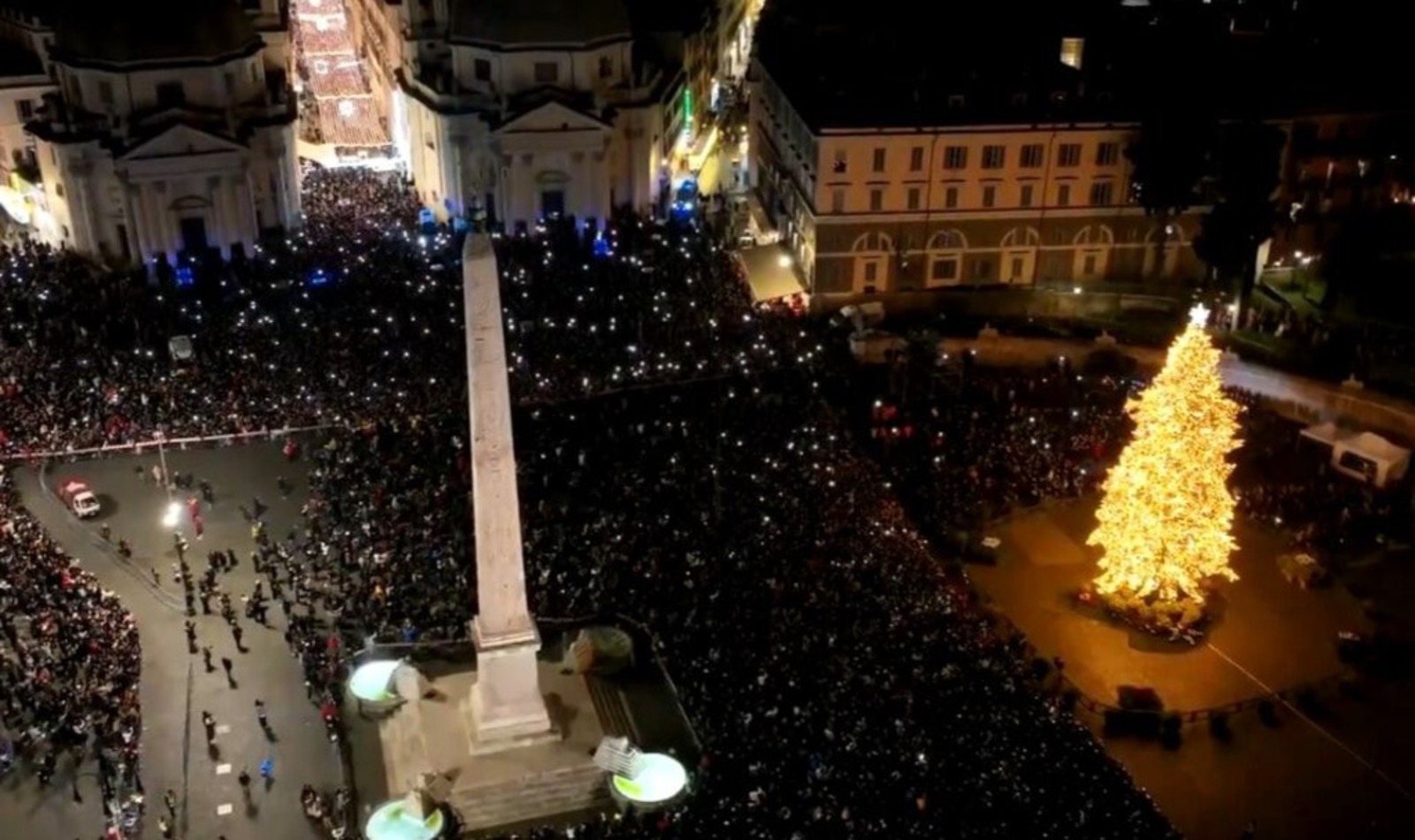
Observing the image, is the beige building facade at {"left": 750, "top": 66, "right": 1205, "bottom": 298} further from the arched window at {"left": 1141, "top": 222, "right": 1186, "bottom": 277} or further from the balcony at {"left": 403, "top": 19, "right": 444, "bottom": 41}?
the balcony at {"left": 403, "top": 19, "right": 444, "bottom": 41}

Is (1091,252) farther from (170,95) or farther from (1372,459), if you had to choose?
(170,95)

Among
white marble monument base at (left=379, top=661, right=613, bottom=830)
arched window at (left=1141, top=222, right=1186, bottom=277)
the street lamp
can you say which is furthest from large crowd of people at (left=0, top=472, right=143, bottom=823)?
arched window at (left=1141, top=222, right=1186, bottom=277)

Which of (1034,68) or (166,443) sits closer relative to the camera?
(166,443)

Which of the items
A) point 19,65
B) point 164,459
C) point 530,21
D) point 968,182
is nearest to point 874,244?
point 968,182

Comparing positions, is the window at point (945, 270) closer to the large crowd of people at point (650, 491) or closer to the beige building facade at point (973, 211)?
the beige building facade at point (973, 211)

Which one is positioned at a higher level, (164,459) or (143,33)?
(143,33)

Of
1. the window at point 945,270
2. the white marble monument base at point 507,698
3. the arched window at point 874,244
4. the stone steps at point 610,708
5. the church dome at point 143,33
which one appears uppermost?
the church dome at point 143,33

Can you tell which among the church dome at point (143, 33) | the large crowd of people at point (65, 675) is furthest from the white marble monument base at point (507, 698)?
the church dome at point (143, 33)
